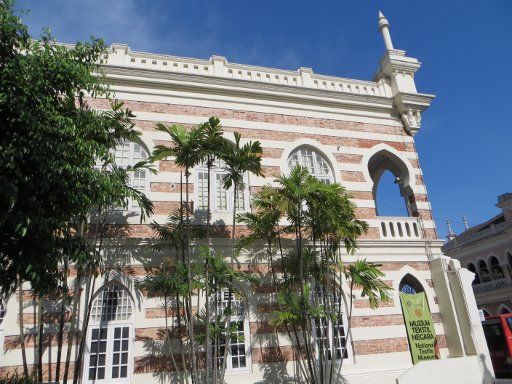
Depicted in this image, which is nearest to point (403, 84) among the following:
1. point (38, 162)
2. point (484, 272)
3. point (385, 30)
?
point (385, 30)

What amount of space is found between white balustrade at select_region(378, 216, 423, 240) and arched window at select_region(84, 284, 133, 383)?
29.5 ft

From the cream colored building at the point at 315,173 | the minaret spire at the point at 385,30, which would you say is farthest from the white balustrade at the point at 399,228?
the minaret spire at the point at 385,30

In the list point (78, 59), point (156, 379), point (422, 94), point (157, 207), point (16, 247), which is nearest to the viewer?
point (16, 247)

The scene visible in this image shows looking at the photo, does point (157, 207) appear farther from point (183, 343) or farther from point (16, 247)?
point (16, 247)

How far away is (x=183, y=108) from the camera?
14.0 metres

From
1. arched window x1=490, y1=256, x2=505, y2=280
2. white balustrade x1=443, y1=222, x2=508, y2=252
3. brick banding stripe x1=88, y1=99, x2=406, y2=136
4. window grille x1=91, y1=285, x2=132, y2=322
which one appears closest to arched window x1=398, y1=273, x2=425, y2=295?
brick banding stripe x1=88, y1=99, x2=406, y2=136

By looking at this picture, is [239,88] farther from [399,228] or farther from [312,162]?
[399,228]

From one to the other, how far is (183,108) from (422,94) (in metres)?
9.74

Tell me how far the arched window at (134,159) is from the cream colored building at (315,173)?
0.03 meters

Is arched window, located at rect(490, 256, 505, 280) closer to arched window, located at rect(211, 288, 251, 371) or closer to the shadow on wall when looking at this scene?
the shadow on wall

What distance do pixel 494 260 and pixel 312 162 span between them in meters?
25.3

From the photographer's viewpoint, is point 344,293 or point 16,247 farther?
point 344,293

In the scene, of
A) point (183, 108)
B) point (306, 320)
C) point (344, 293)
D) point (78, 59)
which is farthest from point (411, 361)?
point (78, 59)

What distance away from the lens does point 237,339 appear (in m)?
11.1
